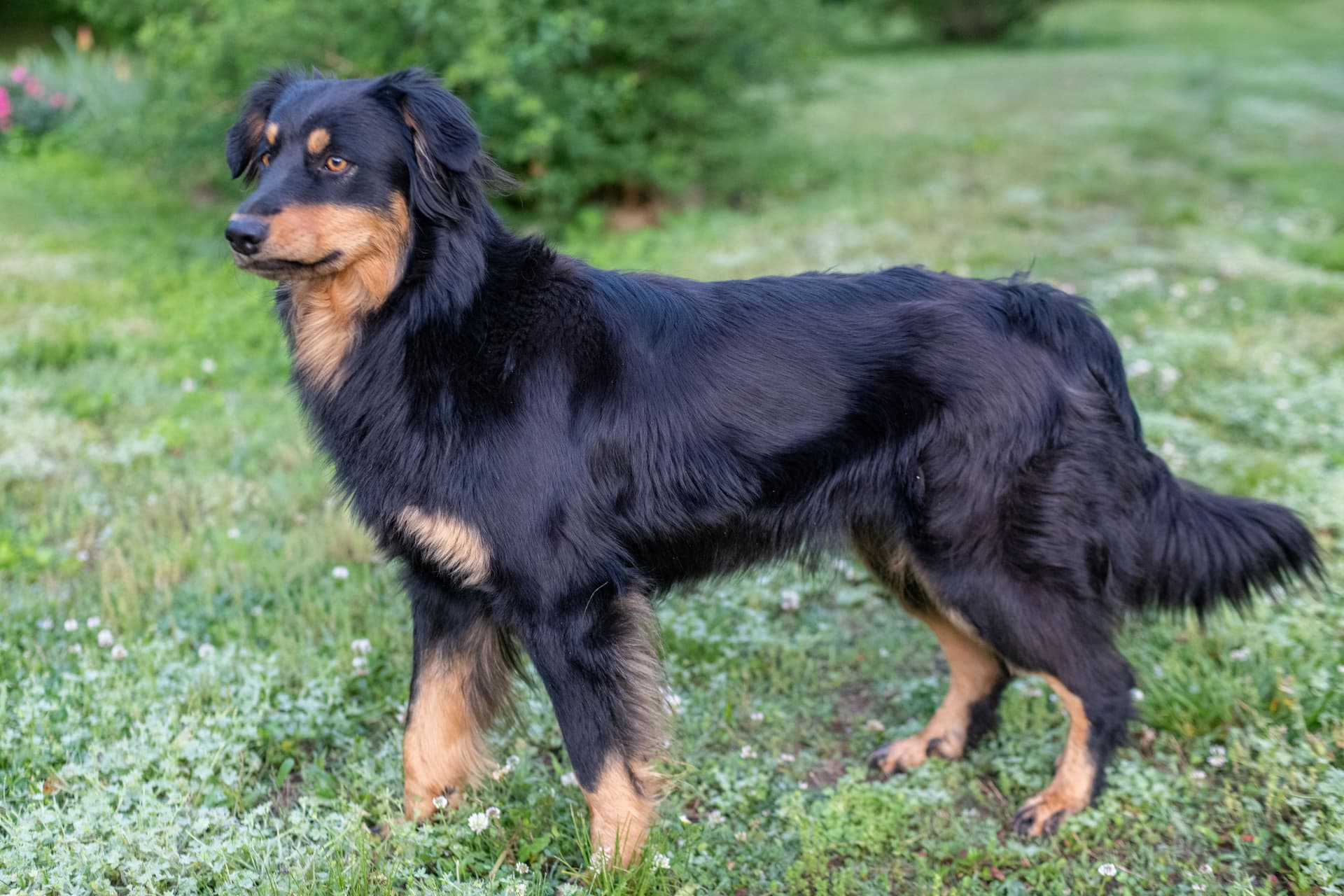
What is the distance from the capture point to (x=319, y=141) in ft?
9.66

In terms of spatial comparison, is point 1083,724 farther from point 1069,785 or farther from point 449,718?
point 449,718

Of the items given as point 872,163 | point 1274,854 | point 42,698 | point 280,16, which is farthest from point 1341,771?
point 872,163

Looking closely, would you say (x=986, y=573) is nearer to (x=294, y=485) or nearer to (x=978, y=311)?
(x=978, y=311)

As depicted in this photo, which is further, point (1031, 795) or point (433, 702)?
point (1031, 795)

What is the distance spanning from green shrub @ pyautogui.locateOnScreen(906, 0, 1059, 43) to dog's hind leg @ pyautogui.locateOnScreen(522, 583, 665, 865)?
26.1 metres

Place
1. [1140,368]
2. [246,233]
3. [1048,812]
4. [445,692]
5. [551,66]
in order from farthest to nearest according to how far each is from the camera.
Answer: [551,66] < [1140,368] < [1048,812] < [445,692] < [246,233]

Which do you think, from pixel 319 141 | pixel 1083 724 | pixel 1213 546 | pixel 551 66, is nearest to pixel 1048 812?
pixel 1083 724

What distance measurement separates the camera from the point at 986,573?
318 cm

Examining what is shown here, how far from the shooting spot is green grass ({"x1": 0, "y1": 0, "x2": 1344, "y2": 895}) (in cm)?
309

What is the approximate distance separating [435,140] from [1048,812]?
284 centimetres

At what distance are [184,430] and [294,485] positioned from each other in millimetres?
1022

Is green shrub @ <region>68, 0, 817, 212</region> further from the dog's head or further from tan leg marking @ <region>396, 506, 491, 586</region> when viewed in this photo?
tan leg marking @ <region>396, 506, 491, 586</region>

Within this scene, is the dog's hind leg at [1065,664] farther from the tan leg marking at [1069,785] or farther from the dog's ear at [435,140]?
the dog's ear at [435,140]

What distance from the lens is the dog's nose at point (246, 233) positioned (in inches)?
108
